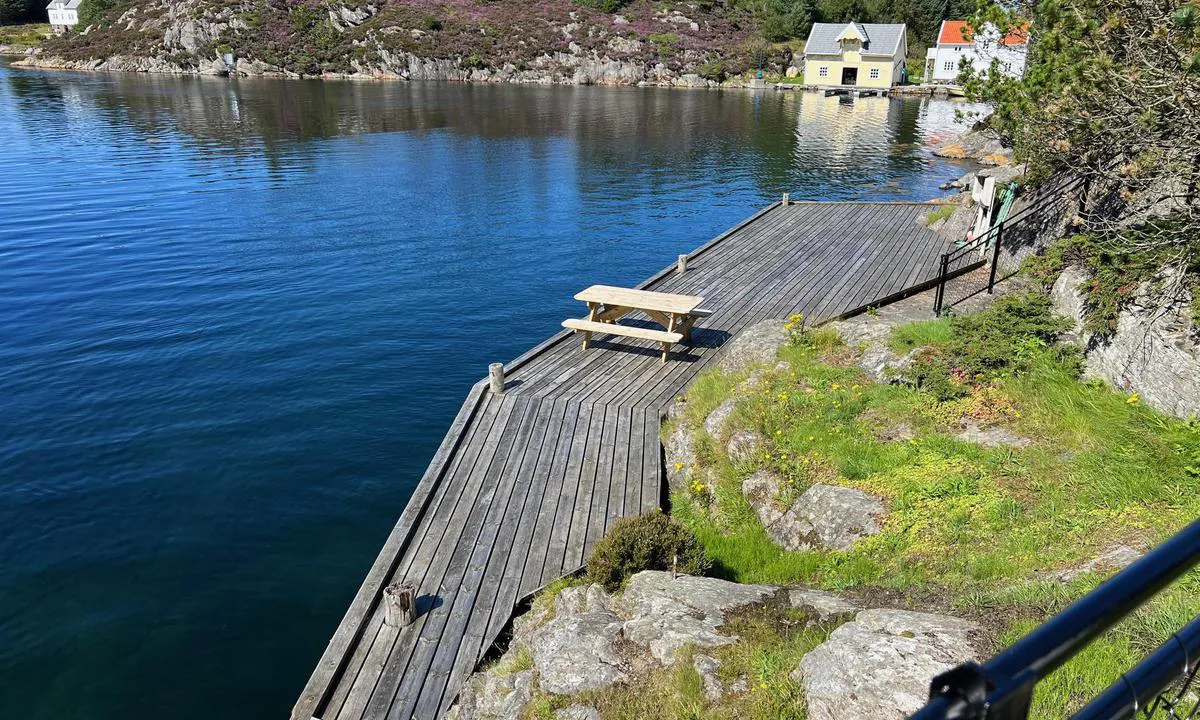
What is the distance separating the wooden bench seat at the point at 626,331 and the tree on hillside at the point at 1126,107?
23.9 ft

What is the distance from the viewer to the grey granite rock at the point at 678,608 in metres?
7.02

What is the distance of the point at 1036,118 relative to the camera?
44.4 ft

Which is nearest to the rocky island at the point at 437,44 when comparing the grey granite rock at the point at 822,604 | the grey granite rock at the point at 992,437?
the grey granite rock at the point at 992,437

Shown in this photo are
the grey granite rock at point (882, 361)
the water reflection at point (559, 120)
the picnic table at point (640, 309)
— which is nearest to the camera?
the grey granite rock at point (882, 361)

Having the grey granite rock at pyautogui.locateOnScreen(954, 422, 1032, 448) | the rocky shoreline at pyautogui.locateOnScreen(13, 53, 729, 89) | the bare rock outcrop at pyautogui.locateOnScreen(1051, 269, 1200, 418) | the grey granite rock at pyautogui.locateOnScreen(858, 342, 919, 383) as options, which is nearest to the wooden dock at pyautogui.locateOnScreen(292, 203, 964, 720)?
the grey granite rock at pyautogui.locateOnScreen(858, 342, 919, 383)

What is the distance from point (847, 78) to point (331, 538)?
299 feet

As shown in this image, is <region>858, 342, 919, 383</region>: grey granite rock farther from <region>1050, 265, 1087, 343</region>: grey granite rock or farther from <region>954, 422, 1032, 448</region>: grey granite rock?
<region>1050, 265, 1087, 343</region>: grey granite rock

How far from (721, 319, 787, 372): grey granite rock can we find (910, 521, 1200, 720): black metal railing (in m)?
11.5

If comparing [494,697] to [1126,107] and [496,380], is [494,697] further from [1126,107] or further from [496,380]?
[1126,107]

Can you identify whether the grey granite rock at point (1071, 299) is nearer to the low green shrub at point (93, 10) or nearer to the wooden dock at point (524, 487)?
the wooden dock at point (524, 487)

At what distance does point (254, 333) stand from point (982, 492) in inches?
717

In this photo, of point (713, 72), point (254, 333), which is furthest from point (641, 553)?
point (713, 72)

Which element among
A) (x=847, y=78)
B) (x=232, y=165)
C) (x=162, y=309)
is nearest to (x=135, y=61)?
(x=232, y=165)

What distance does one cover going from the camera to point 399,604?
8867 millimetres
